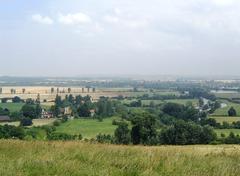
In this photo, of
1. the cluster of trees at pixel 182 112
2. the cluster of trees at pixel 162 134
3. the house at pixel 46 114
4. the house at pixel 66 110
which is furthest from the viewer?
the house at pixel 66 110

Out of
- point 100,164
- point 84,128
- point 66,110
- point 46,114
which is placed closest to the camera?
point 100,164

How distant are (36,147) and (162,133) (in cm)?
4281

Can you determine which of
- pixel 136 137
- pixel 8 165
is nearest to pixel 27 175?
pixel 8 165

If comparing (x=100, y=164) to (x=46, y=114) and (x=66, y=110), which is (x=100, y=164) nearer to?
(x=46, y=114)

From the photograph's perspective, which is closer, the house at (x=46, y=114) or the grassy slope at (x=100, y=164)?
the grassy slope at (x=100, y=164)

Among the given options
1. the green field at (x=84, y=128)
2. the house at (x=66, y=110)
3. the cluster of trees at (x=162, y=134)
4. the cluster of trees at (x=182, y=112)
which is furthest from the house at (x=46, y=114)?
the cluster of trees at (x=162, y=134)

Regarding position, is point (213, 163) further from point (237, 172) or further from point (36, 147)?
point (36, 147)

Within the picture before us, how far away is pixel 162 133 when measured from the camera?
175 ft

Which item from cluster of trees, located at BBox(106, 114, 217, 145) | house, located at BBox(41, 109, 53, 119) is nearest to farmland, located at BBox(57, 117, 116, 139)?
cluster of trees, located at BBox(106, 114, 217, 145)

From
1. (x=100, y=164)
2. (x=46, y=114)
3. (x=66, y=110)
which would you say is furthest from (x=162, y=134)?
(x=66, y=110)

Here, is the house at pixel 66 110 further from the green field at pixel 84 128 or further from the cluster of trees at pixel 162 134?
the cluster of trees at pixel 162 134

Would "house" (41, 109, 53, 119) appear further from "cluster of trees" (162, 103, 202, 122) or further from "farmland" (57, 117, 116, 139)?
"cluster of trees" (162, 103, 202, 122)

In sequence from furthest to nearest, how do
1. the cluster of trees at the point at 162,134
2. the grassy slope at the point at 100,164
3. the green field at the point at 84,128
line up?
1. the green field at the point at 84,128
2. the cluster of trees at the point at 162,134
3. the grassy slope at the point at 100,164

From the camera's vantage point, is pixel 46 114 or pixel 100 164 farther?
pixel 46 114
